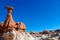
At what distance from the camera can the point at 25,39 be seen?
90.3ft

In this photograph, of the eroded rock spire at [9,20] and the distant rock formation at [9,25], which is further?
the eroded rock spire at [9,20]

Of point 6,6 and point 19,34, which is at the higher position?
point 6,6

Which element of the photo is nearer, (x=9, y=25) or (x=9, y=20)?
(x=9, y=25)

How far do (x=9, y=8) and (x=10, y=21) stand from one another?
8.04 feet

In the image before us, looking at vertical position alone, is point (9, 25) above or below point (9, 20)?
below

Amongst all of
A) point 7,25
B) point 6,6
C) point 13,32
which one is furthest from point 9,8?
point 13,32

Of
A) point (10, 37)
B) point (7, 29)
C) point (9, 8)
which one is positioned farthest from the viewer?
point (9, 8)

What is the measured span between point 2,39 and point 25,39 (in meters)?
3.99

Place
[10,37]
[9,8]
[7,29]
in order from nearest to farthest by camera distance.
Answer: [10,37] < [7,29] < [9,8]

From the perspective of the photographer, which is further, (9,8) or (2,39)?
(9,8)

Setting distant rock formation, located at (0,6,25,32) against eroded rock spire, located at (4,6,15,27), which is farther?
eroded rock spire, located at (4,6,15,27)

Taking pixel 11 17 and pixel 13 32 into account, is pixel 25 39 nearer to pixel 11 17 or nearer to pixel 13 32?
pixel 13 32

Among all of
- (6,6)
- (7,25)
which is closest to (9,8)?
(6,6)

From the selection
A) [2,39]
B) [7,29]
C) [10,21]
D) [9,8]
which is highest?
[9,8]
